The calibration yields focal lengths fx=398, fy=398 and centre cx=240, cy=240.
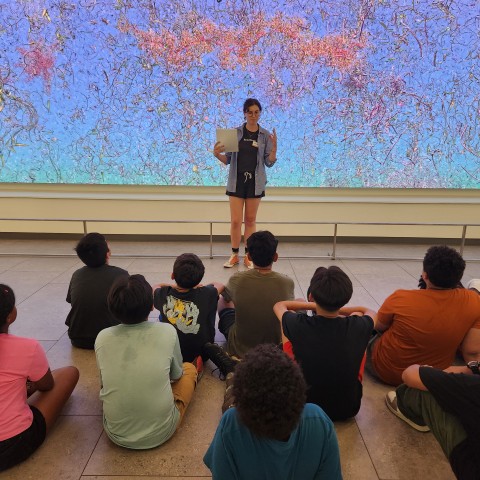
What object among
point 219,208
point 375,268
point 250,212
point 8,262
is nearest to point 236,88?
point 219,208

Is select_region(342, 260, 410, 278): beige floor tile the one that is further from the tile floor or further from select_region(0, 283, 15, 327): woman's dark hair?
select_region(0, 283, 15, 327): woman's dark hair

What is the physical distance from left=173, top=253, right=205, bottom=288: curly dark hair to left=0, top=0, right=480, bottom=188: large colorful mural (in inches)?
119

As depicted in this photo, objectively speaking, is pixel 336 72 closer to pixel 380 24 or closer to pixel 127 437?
pixel 380 24

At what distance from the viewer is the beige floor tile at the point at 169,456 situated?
→ 1644 mm

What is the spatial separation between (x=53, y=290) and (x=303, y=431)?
3.11 metres

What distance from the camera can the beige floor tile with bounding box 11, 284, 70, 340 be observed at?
2.82m

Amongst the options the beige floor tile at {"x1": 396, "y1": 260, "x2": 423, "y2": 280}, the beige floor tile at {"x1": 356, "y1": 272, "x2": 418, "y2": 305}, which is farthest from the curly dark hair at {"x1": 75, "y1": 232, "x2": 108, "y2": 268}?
the beige floor tile at {"x1": 396, "y1": 260, "x2": 423, "y2": 280}

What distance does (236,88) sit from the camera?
486 centimetres

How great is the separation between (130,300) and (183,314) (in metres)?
0.63

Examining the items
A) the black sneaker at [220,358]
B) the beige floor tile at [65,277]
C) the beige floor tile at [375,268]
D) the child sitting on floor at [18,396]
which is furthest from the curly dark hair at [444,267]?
the beige floor tile at [65,277]

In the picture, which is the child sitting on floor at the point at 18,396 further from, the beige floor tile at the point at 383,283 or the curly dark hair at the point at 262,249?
the beige floor tile at the point at 383,283

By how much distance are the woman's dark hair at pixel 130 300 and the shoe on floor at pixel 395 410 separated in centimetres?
133

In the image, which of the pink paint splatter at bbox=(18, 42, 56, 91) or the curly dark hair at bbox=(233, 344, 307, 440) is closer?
the curly dark hair at bbox=(233, 344, 307, 440)

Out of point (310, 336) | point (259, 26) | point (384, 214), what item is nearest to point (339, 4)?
point (259, 26)
